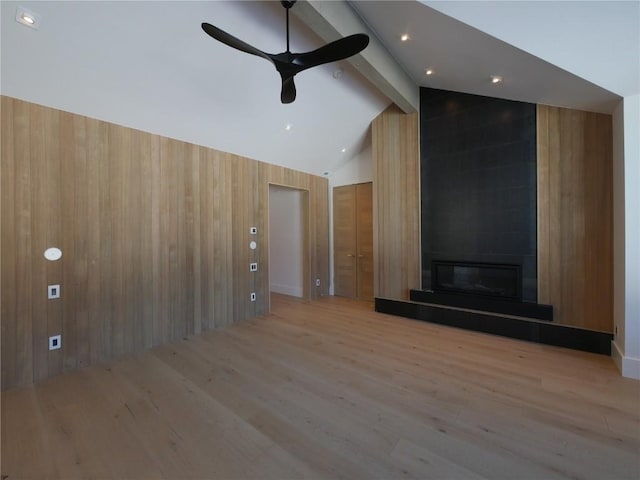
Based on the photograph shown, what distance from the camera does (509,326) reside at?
344 cm

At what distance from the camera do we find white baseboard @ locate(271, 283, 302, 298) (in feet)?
18.9

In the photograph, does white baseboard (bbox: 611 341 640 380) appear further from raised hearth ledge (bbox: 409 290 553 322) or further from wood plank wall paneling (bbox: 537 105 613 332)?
raised hearth ledge (bbox: 409 290 553 322)

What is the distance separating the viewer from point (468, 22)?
2.36 metres

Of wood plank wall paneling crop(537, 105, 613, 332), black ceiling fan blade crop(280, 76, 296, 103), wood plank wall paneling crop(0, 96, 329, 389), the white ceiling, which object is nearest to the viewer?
the white ceiling

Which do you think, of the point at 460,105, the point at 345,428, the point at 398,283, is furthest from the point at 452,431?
the point at 460,105

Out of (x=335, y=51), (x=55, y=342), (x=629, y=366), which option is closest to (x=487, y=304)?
(x=629, y=366)

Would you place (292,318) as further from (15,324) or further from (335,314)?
(15,324)

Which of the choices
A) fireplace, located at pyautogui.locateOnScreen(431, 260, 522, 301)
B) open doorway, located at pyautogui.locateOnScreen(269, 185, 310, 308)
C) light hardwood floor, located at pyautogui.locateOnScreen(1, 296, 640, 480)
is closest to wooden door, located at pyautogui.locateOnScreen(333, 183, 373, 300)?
open doorway, located at pyautogui.locateOnScreen(269, 185, 310, 308)

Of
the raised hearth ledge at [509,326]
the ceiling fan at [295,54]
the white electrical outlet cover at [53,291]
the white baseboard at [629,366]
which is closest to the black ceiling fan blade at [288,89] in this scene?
the ceiling fan at [295,54]

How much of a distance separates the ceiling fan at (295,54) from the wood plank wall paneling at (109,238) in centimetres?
194

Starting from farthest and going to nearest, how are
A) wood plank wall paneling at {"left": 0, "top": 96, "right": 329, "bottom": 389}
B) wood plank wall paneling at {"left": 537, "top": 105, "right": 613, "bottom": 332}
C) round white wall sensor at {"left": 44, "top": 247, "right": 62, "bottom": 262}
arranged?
wood plank wall paneling at {"left": 537, "top": 105, "right": 613, "bottom": 332}
round white wall sensor at {"left": 44, "top": 247, "right": 62, "bottom": 262}
wood plank wall paneling at {"left": 0, "top": 96, "right": 329, "bottom": 389}

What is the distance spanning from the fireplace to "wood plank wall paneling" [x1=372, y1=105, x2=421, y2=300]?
338 mm

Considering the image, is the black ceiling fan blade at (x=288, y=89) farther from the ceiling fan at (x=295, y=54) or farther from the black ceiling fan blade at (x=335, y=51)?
the black ceiling fan blade at (x=335, y=51)

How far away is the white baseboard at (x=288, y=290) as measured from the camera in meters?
5.76
